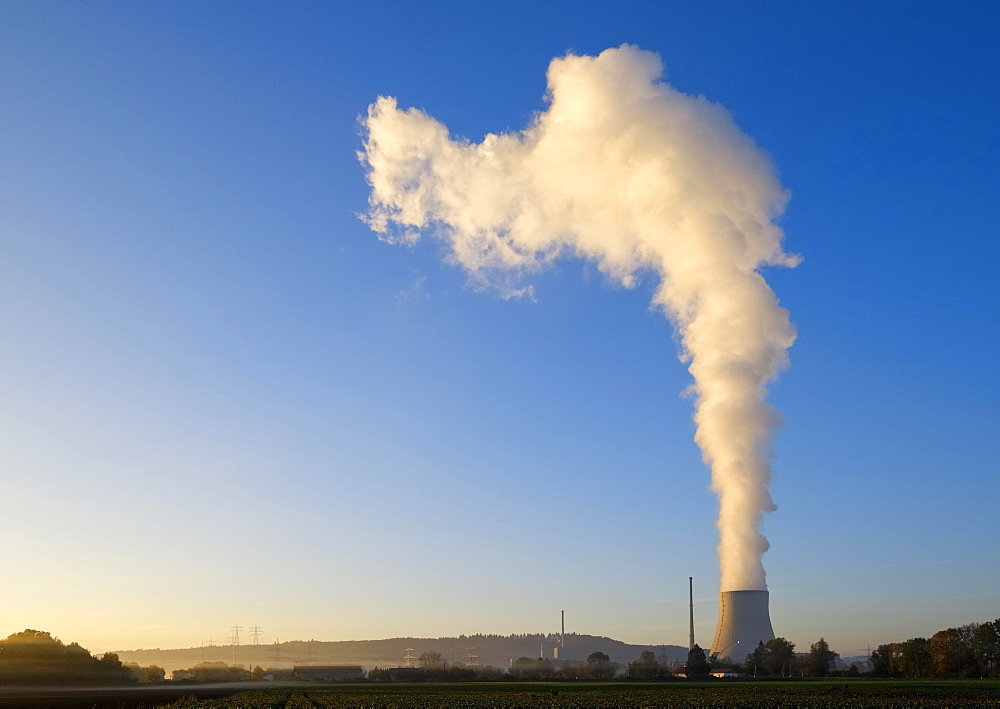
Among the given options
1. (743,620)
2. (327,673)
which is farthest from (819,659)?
(327,673)

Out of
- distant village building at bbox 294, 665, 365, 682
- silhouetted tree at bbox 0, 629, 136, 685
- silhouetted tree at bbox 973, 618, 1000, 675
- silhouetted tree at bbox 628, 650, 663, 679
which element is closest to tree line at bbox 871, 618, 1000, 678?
silhouetted tree at bbox 973, 618, 1000, 675

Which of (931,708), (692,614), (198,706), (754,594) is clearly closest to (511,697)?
(198,706)

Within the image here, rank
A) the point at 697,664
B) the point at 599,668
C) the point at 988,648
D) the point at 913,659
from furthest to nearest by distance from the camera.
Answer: the point at 599,668 → the point at 697,664 → the point at 913,659 → the point at 988,648

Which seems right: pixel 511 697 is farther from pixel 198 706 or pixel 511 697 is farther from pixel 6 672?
pixel 6 672

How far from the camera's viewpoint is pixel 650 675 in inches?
4946

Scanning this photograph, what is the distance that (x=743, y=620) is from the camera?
92312 mm

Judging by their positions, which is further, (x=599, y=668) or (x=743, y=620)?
(x=599, y=668)

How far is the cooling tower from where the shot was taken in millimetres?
91438

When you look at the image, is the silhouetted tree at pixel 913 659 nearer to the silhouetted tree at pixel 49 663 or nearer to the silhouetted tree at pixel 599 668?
the silhouetted tree at pixel 599 668

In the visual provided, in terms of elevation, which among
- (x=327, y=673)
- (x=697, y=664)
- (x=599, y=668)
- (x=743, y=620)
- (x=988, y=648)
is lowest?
(x=327, y=673)

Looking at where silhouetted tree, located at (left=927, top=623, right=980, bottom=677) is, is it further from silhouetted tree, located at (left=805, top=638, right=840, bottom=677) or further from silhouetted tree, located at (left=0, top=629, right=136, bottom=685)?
silhouetted tree, located at (left=0, top=629, right=136, bottom=685)

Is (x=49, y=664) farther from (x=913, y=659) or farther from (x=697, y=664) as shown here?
(x=913, y=659)

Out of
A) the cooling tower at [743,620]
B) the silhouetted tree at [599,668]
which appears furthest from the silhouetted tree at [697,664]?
the silhouetted tree at [599,668]

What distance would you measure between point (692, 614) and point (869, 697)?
8274 centimetres
